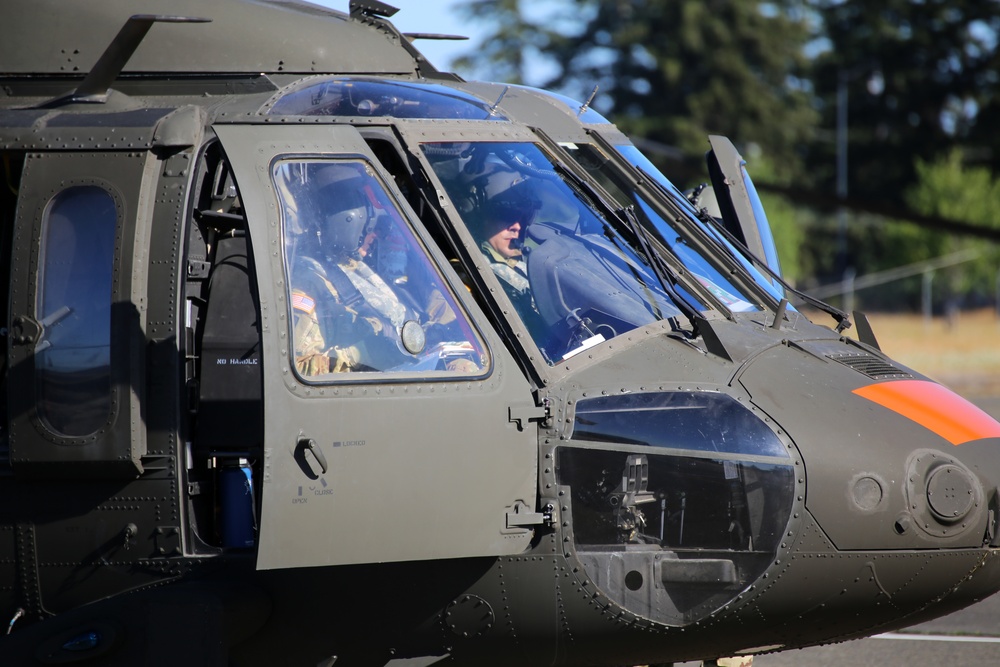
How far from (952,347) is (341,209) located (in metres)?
25.5

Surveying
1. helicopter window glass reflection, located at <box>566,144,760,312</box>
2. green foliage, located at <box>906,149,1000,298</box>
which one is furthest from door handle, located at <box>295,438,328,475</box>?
green foliage, located at <box>906,149,1000,298</box>

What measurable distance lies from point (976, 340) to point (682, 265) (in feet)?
87.3

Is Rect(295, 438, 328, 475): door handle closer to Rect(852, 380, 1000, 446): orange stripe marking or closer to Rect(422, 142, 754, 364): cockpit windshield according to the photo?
Rect(422, 142, 754, 364): cockpit windshield

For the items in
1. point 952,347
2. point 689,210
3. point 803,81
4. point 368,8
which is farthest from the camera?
point 803,81

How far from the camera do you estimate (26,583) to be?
4.20m

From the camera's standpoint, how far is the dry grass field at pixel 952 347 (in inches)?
791

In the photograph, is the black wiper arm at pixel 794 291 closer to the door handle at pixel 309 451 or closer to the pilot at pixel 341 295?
the pilot at pixel 341 295

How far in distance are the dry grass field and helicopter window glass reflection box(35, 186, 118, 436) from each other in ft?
51.7

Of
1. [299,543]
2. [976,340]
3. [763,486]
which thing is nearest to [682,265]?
[763,486]

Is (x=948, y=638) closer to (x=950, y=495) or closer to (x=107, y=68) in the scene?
(x=950, y=495)

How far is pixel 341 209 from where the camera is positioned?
13.1ft

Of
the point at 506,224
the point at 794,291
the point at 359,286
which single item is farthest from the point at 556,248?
the point at 794,291

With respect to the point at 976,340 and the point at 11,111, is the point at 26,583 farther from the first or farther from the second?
the point at 976,340

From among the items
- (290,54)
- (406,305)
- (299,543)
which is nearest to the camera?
(299,543)
